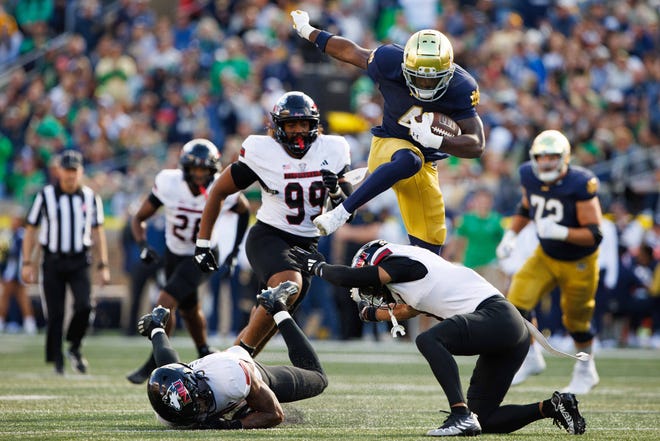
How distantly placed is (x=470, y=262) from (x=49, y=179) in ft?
21.9

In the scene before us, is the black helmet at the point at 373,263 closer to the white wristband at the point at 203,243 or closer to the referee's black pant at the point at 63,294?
the white wristband at the point at 203,243

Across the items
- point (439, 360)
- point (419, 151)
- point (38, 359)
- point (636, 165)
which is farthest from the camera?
point (636, 165)

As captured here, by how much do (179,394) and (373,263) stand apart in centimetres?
108

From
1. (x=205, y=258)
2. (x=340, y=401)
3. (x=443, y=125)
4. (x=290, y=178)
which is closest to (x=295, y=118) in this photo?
(x=290, y=178)

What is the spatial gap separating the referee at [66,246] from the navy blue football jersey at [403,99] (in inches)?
150

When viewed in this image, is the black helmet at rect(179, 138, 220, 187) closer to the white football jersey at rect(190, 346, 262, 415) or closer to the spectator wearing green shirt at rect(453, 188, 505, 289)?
the white football jersey at rect(190, 346, 262, 415)

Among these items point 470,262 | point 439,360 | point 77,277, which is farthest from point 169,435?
point 470,262

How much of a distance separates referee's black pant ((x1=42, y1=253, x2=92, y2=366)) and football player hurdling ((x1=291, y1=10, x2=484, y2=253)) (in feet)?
11.8

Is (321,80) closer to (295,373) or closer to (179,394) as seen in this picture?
(295,373)

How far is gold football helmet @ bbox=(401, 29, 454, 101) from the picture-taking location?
6676 millimetres

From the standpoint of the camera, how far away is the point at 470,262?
13641 mm

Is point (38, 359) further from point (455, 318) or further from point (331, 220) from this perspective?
point (455, 318)

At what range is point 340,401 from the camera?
7.50 metres

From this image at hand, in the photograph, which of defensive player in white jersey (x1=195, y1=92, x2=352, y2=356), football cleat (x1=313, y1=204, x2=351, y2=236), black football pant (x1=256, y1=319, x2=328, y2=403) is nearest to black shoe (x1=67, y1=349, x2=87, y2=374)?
defensive player in white jersey (x1=195, y1=92, x2=352, y2=356)
